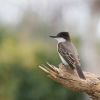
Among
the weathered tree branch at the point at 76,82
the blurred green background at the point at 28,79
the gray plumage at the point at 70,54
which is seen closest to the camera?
the weathered tree branch at the point at 76,82

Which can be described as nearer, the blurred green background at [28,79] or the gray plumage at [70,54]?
the gray plumage at [70,54]

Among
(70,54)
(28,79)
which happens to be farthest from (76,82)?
(28,79)

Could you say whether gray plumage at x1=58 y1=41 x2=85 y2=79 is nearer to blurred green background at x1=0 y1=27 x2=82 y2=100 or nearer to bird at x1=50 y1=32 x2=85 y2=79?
bird at x1=50 y1=32 x2=85 y2=79

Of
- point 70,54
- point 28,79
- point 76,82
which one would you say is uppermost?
point 70,54

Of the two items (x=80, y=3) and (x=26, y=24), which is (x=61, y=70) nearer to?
(x=26, y=24)

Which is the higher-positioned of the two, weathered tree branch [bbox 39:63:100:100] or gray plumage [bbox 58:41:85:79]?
gray plumage [bbox 58:41:85:79]

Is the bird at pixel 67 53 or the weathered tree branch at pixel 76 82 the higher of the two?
the bird at pixel 67 53

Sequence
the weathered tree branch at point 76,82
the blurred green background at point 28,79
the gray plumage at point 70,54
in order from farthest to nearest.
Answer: the blurred green background at point 28,79 < the gray plumage at point 70,54 < the weathered tree branch at point 76,82

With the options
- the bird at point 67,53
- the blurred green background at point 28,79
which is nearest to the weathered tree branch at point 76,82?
the bird at point 67,53

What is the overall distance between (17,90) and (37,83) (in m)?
0.35

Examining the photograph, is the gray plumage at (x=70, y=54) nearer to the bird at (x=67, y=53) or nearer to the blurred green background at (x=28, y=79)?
the bird at (x=67, y=53)

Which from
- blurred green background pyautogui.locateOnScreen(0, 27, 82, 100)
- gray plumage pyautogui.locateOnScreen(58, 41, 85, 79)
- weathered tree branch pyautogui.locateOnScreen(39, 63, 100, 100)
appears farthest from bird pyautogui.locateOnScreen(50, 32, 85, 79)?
blurred green background pyautogui.locateOnScreen(0, 27, 82, 100)

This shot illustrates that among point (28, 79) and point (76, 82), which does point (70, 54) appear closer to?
point (76, 82)

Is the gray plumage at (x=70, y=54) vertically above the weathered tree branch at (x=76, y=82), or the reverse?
the gray plumage at (x=70, y=54)
